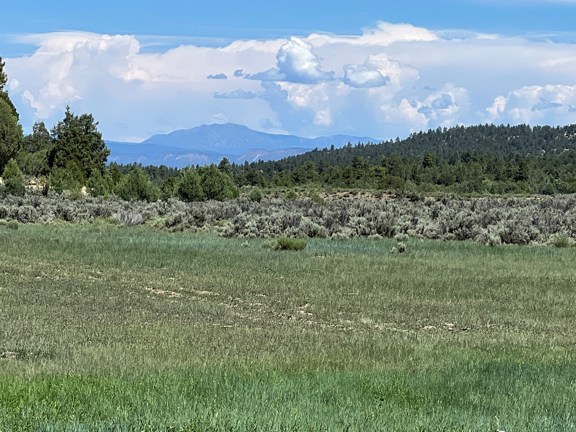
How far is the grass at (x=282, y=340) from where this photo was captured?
764cm

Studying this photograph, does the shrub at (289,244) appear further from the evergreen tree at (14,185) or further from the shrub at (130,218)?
the evergreen tree at (14,185)

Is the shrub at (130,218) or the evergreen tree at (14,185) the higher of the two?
the evergreen tree at (14,185)

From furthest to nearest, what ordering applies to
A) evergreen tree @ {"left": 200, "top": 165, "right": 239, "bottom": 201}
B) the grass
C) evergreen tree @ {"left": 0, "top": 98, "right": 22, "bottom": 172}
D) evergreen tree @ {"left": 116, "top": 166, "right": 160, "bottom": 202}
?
evergreen tree @ {"left": 200, "top": 165, "right": 239, "bottom": 201} → evergreen tree @ {"left": 116, "top": 166, "right": 160, "bottom": 202} → evergreen tree @ {"left": 0, "top": 98, "right": 22, "bottom": 172} → the grass

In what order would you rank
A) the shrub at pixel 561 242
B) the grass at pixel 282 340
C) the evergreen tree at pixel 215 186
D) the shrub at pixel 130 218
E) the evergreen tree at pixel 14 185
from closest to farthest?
the grass at pixel 282 340, the shrub at pixel 561 242, the shrub at pixel 130 218, the evergreen tree at pixel 14 185, the evergreen tree at pixel 215 186

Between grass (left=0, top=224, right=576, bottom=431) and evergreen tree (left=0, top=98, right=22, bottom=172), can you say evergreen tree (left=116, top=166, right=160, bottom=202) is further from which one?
grass (left=0, top=224, right=576, bottom=431)

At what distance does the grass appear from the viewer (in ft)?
25.1

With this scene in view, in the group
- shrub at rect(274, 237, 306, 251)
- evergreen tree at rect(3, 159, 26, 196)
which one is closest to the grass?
shrub at rect(274, 237, 306, 251)

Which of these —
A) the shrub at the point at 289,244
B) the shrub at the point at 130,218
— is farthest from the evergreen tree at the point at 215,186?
the shrub at the point at 289,244

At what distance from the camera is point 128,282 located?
68.6ft

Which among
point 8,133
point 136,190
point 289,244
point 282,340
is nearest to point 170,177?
point 136,190

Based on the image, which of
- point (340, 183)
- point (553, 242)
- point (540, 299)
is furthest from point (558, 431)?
point (340, 183)

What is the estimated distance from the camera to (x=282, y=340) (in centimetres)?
1334

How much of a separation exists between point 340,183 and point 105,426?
92.9m

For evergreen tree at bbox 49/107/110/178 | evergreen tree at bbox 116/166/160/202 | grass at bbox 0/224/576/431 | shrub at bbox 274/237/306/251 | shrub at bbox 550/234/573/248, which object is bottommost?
grass at bbox 0/224/576/431
